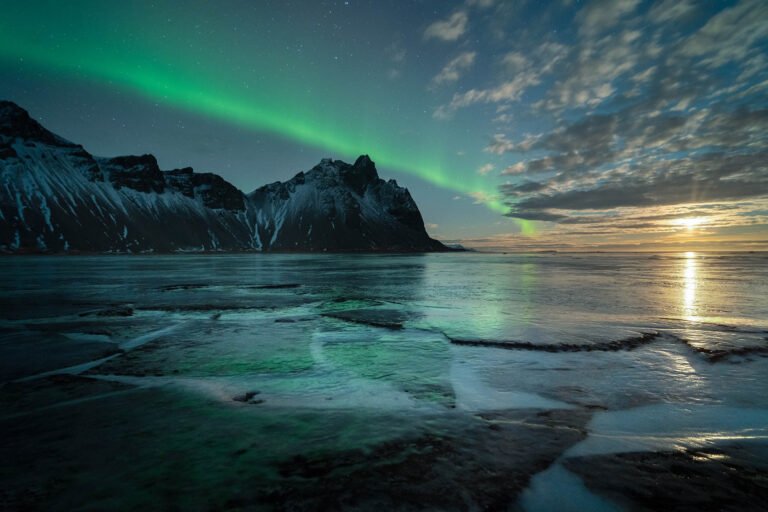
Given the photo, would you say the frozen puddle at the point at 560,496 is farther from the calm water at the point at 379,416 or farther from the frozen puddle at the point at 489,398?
the frozen puddle at the point at 489,398

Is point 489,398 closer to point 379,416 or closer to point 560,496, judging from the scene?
point 379,416

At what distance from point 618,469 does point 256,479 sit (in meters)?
4.14

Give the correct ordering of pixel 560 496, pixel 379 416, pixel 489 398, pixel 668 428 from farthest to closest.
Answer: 1. pixel 489 398
2. pixel 379 416
3. pixel 668 428
4. pixel 560 496

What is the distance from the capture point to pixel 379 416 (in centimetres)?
584

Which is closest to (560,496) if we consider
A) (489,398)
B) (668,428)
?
(668,428)

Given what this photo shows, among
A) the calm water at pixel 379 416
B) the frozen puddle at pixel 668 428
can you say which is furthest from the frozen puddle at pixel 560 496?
the frozen puddle at pixel 668 428

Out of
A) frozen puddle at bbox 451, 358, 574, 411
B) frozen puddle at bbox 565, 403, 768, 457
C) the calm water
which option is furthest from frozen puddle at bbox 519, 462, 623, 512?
frozen puddle at bbox 451, 358, 574, 411

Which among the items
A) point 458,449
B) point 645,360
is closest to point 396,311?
point 645,360

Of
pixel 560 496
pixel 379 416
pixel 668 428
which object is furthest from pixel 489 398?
pixel 560 496

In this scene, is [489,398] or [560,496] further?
[489,398]

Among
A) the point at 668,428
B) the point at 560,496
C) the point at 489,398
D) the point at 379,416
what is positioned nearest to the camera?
the point at 560,496

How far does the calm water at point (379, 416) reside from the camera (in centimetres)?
393

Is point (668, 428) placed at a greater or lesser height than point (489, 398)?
greater

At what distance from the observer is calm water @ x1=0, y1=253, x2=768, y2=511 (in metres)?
3.93
